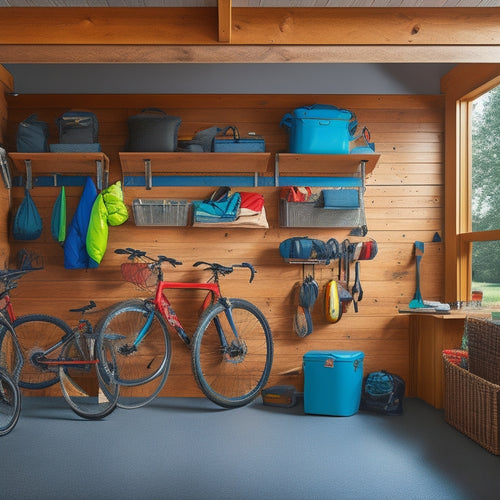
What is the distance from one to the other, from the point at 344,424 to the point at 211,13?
278cm

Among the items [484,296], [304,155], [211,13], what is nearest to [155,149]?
[304,155]

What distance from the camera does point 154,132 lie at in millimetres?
4414

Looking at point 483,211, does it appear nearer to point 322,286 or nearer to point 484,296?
point 484,296

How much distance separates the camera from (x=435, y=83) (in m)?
4.81

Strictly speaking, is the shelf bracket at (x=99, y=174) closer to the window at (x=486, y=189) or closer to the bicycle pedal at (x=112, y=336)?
the bicycle pedal at (x=112, y=336)

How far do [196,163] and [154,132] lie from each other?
1.34ft

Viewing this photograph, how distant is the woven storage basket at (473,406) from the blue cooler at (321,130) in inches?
70.8

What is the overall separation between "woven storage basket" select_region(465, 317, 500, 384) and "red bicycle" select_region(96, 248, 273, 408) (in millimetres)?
1533

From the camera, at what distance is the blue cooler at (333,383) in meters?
4.16

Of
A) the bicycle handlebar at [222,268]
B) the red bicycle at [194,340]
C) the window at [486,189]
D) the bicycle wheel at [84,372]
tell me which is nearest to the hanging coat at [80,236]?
the red bicycle at [194,340]

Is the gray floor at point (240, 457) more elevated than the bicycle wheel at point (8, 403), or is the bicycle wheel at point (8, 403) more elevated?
the bicycle wheel at point (8, 403)

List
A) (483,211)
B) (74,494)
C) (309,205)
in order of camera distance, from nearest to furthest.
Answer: (74,494) < (483,211) < (309,205)

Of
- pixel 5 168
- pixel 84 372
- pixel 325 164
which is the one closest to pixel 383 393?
pixel 325 164

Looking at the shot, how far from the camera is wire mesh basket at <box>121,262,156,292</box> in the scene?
4.41 m
